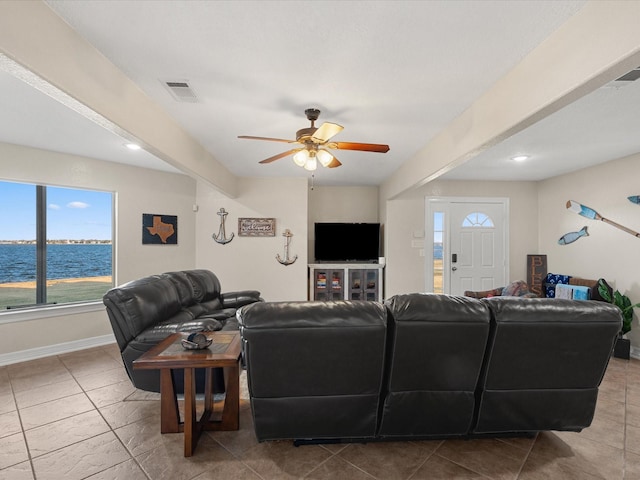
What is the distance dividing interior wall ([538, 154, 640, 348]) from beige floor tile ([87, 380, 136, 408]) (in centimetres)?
573

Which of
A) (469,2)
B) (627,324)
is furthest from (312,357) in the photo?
(627,324)

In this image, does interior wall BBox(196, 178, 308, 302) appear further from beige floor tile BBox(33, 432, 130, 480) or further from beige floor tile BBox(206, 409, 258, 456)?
beige floor tile BBox(33, 432, 130, 480)

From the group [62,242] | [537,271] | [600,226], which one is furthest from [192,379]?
[537,271]

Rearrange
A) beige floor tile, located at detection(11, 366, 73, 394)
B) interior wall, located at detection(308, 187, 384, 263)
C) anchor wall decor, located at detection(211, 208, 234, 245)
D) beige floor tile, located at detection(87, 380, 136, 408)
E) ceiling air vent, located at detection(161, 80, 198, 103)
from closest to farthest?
ceiling air vent, located at detection(161, 80, 198, 103) → beige floor tile, located at detection(87, 380, 136, 408) → beige floor tile, located at detection(11, 366, 73, 394) → anchor wall decor, located at detection(211, 208, 234, 245) → interior wall, located at detection(308, 187, 384, 263)

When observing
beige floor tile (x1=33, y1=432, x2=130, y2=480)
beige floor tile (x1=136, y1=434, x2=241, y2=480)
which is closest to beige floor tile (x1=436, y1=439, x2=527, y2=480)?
beige floor tile (x1=136, y1=434, x2=241, y2=480)

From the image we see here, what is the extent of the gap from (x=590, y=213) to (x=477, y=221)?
63.4 inches

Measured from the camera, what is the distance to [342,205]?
645 centimetres

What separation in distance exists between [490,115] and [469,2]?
105cm

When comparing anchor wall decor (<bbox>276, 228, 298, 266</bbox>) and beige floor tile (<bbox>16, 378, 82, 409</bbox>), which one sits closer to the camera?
beige floor tile (<bbox>16, 378, 82, 409</bbox>)

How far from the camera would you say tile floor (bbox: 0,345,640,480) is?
187 centimetres

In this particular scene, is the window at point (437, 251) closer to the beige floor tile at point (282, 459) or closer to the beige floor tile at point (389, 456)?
the beige floor tile at point (389, 456)

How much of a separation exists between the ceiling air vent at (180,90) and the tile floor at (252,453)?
2462mm

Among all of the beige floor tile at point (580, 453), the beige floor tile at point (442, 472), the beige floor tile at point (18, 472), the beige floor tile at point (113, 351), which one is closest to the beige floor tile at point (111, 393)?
the beige floor tile at point (18, 472)

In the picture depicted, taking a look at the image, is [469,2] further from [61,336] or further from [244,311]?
[61,336]
